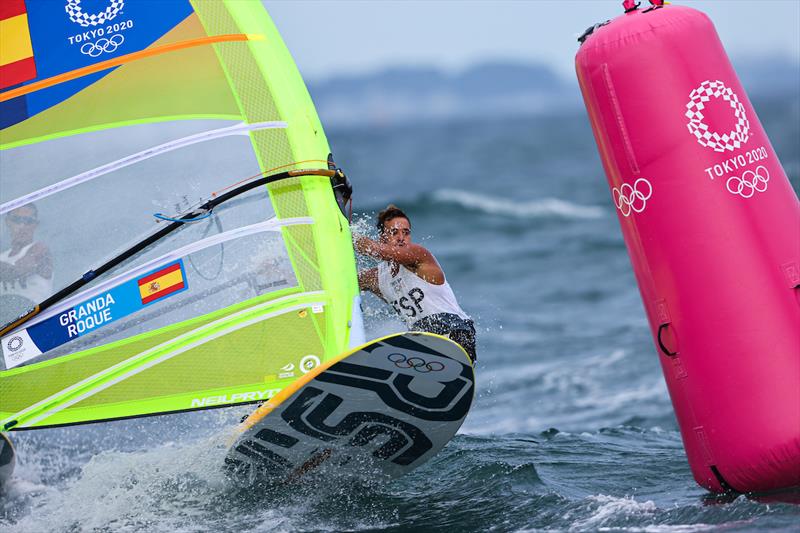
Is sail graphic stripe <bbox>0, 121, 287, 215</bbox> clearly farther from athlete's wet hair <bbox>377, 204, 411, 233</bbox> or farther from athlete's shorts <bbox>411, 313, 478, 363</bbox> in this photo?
athlete's shorts <bbox>411, 313, 478, 363</bbox>

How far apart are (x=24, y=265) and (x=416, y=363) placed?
2092 millimetres

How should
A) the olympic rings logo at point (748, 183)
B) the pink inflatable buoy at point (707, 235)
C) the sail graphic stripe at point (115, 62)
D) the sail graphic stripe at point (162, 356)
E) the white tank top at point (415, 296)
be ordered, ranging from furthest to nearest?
1. the white tank top at point (415, 296)
2. the sail graphic stripe at point (115, 62)
3. the sail graphic stripe at point (162, 356)
4. the olympic rings logo at point (748, 183)
5. the pink inflatable buoy at point (707, 235)

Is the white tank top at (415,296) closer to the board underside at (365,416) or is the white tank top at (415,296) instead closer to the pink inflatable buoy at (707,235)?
the board underside at (365,416)

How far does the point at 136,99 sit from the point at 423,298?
5.75 ft

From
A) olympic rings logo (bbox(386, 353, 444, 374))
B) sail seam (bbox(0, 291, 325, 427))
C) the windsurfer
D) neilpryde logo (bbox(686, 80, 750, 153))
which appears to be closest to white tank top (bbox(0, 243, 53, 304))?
the windsurfer

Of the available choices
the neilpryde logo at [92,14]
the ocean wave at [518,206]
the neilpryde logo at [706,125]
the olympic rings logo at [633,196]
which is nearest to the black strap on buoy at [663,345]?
the olympic rings logo at [633,196]

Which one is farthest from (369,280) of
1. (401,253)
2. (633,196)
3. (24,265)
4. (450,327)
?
(24,265)

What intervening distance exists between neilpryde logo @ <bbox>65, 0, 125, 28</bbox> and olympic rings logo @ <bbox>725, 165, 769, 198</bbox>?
305cm

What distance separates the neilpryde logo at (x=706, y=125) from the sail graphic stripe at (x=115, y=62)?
2187 mm

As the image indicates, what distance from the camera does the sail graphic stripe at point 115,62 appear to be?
5.03 m

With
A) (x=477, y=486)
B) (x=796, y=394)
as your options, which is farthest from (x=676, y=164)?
(x=477, y=486)

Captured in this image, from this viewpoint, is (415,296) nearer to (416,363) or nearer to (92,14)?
(416,363)

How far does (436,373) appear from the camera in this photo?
4.48 meters

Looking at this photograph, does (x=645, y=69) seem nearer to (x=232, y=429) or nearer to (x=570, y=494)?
(x=570, y=494)
